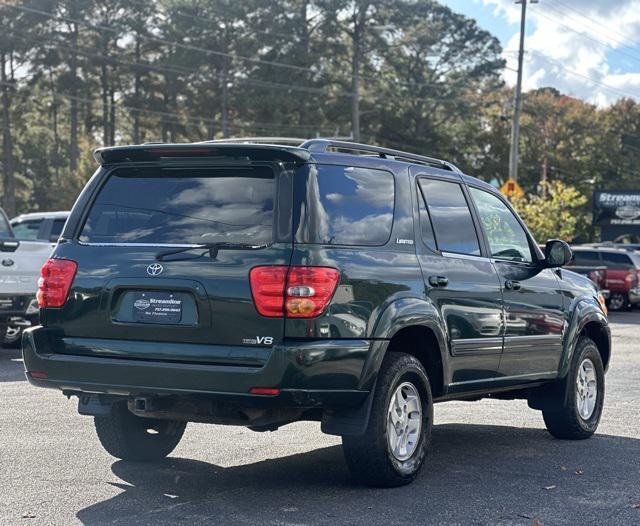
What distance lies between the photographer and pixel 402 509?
636 cm

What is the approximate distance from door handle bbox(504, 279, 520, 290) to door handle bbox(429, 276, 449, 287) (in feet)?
3.21

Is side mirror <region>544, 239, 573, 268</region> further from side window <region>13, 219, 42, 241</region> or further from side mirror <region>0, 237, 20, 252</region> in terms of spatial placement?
side window <region>13, 219, 42, 241</region>

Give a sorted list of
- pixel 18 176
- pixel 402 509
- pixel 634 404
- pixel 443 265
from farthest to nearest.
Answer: pixel 18 176 < pixel 634 404 < pixel 443 265 < pixel 402 509

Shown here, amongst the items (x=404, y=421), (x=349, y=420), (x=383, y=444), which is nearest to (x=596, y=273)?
(x=404, y=421)

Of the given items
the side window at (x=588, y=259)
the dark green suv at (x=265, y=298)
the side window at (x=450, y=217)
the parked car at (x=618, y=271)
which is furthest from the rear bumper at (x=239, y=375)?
the side window at (x=588, y=259)

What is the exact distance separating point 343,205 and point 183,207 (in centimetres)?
91

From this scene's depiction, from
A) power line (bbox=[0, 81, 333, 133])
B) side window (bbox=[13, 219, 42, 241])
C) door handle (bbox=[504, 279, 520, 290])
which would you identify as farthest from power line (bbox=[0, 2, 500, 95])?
door handle (bbox=[504, 279, 520, 290])

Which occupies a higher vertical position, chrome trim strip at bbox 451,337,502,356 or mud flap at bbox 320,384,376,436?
chrome trim strip at bbox 451,337,502,356

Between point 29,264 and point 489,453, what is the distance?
8.69 metres

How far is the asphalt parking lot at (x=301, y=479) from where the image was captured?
621cm

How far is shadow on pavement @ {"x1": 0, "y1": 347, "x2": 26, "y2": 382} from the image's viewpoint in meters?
13.0

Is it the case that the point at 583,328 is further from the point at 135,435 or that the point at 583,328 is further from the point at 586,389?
the point at 135,435

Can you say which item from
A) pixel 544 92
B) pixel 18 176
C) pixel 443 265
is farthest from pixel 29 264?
pixel 544 92

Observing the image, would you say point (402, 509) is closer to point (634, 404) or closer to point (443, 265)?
point (443, 265)
